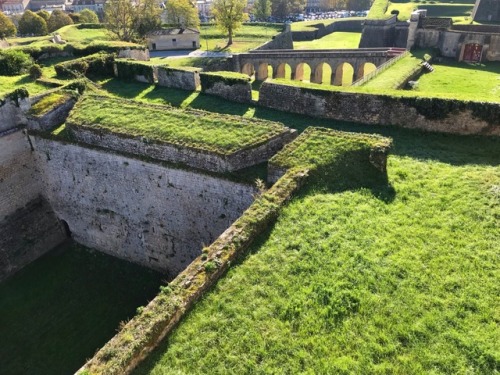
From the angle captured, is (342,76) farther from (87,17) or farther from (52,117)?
(87,17)

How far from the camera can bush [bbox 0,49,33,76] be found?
2217cm

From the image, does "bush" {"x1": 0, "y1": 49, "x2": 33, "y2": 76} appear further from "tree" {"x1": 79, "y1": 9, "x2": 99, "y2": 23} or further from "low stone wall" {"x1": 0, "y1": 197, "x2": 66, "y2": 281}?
"tree" {"x1": 79, "y1": 9, "x2": 99, "y2": 23}

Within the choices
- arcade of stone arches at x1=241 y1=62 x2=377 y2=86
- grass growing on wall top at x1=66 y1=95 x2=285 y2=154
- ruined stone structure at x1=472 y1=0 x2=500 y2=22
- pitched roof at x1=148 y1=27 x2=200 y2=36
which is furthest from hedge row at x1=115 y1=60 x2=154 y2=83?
ruined stone structure at x1=472 y1=0 x2=500 y2=22

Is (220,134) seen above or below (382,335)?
above

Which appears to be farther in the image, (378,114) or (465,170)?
(378,114)

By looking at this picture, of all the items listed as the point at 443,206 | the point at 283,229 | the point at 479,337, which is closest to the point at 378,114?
the point at 443,206

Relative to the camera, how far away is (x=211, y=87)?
20.8 meters

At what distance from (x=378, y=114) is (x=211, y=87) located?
28.2 feet

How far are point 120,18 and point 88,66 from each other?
64.0 feet

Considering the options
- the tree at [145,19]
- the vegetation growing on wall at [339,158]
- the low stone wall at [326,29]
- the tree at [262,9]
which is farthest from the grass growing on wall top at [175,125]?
the tree at [262,9]

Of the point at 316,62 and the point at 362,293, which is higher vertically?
the point at 362,293

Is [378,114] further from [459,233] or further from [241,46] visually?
[241,46]

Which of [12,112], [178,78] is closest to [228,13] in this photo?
[178,78]

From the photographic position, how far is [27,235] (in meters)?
17.7
